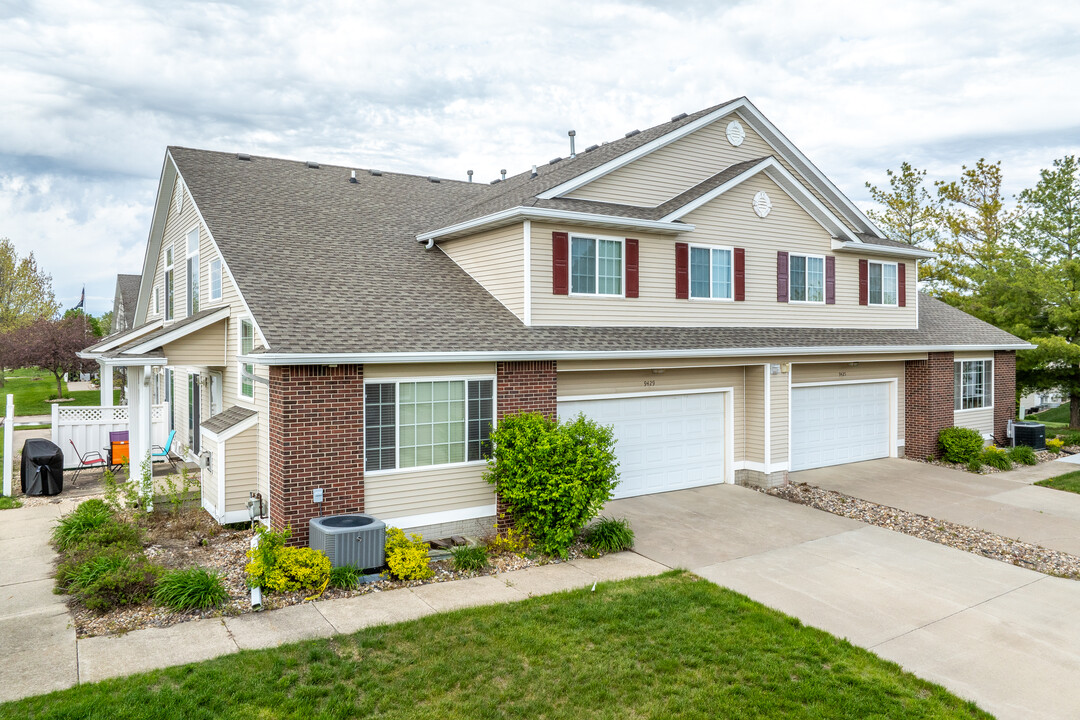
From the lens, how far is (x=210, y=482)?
11055 mm

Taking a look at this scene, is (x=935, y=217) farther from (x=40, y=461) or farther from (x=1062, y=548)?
(x=40, y=461)

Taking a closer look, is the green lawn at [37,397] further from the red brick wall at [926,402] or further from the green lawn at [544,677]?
the red brick wall at [926,402]

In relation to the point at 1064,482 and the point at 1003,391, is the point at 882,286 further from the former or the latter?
the point at 1003,391

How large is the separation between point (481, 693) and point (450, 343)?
546 cm

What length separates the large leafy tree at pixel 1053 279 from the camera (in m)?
21.0

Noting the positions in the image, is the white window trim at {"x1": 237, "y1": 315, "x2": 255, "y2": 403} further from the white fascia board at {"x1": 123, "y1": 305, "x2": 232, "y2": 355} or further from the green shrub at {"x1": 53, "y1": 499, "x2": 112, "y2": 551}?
the green shrub at {"x1": 53, "y1": 499, "x2": 112, "y2": 551}

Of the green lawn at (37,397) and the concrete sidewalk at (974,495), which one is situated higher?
the green lawn at (37,397)

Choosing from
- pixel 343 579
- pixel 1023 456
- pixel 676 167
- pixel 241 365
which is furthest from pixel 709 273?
pixel 1023 456

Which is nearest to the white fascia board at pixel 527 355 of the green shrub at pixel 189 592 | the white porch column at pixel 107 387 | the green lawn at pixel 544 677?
the green shrub at pixel 189 592

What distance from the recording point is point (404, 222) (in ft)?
49.4

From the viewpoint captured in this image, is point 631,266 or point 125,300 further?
point 125,300

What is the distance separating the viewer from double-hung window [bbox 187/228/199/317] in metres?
14.6

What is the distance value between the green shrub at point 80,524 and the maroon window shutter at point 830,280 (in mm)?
15372

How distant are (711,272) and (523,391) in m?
5.59
